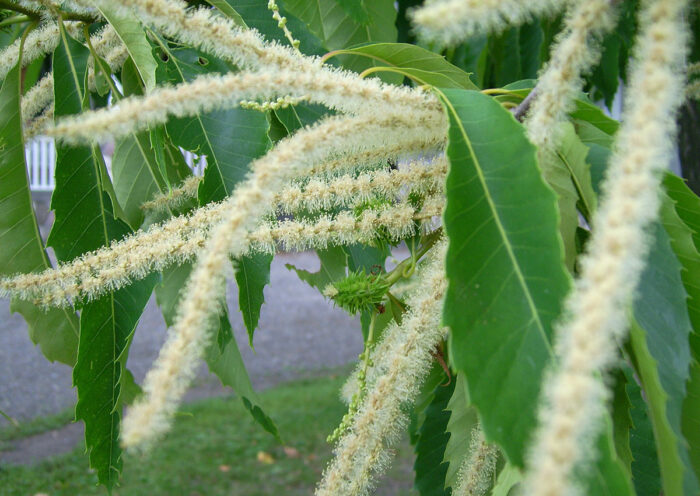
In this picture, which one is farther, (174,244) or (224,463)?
(224,463)

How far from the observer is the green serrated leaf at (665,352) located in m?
0.59

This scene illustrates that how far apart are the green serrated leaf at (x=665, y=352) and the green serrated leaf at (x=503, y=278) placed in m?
0.10

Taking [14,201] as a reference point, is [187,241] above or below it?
above

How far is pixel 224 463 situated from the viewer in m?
5.21

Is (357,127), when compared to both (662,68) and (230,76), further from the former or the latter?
(662,68)

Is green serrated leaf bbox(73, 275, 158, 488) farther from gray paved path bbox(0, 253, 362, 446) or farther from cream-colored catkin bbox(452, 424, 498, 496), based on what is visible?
gray paved path bbox(0, 253, 362, 446)

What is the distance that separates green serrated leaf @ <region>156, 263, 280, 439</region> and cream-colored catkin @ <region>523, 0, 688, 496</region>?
1.07m

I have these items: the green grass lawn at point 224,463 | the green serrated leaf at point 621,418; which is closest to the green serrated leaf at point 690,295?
the green serrated leaf at point 621,418

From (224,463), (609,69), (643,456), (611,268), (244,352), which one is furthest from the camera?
(244,352)

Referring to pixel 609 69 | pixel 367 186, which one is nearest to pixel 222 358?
pixel 367 186

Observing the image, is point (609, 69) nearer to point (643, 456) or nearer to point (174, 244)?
point (643, 456)

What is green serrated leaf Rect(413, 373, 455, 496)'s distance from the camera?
4.90 ft

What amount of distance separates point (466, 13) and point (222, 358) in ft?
4.02

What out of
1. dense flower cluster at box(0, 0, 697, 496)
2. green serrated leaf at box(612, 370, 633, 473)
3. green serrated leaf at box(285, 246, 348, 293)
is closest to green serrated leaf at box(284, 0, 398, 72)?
green serrated leaf at box(285, 246, 348, 293)
